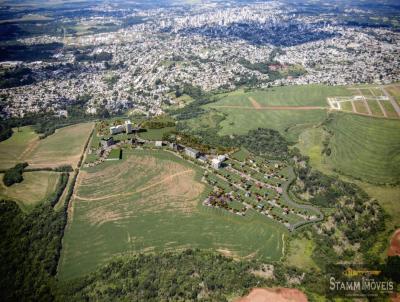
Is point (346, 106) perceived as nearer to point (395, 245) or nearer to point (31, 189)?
point (395, 245)

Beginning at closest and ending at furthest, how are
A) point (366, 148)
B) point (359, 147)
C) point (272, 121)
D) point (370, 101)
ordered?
point (366, 148) < point (359, 147) < point (272, 121) < point (370, 101)

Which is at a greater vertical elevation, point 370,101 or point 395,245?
point 370,101

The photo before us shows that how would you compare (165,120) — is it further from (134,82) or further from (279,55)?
(279,55)

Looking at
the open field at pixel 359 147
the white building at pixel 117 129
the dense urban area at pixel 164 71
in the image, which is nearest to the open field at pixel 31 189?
the white building at pixel 117 129

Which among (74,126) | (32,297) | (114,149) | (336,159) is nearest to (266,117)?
(336,159)

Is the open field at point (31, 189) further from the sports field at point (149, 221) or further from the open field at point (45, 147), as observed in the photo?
the sports field at point (149, 221)

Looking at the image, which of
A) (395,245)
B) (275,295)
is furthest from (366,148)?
(275,295)

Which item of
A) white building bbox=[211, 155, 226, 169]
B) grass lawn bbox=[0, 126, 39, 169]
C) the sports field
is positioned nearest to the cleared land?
white building bbox=[211, 155, 226, 169]
